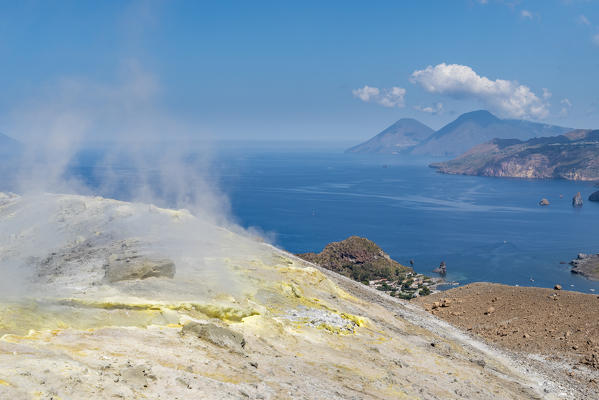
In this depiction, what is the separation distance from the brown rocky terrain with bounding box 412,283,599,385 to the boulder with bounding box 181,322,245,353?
64.6 ft

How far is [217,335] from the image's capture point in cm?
1683

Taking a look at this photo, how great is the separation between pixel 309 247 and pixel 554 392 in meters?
89.1

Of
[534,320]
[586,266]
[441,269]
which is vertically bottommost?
[441,269]

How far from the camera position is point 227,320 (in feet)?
65.0

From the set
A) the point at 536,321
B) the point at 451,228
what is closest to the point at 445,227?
the point at 451,228

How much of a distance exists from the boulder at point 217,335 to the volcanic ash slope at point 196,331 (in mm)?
47

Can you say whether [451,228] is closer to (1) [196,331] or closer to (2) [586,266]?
(2) [586,266]

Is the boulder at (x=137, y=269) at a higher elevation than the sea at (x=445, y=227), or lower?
higher

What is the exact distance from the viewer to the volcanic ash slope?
41.9 ft


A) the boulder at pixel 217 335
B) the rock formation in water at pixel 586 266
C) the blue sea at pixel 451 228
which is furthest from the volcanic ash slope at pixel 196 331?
the rock formation in water at pixel 586 266

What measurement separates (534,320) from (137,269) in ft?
93.3

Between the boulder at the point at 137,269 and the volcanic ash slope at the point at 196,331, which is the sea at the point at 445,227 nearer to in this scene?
the volcanic ash slope at the point at 196,331

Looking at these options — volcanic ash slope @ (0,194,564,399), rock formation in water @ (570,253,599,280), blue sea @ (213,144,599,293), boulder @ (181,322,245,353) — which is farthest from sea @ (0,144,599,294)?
boulder @ (181,322,245,353)

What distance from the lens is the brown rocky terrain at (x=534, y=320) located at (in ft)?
92.9
